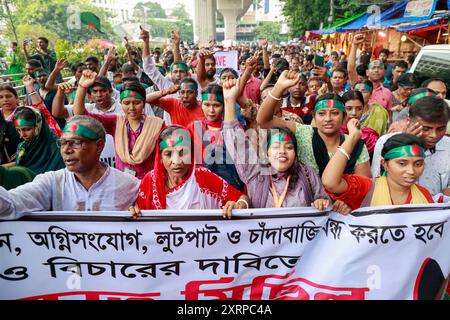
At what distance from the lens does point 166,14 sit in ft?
517

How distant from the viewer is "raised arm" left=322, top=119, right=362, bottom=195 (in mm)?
2328

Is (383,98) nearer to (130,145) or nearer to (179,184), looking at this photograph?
(130,145)

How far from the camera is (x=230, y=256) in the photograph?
94.7 inches

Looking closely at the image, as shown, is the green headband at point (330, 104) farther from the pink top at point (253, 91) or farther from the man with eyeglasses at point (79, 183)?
the pink top at point (253, 91)

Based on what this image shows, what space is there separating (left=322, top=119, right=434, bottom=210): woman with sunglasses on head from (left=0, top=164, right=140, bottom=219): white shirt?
132 cm

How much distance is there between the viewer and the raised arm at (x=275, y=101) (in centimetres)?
282

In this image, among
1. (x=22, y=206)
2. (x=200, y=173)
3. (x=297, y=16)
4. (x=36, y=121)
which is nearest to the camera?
(x=22, y=206)

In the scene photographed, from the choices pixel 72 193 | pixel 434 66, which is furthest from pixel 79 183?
pixel 434 66

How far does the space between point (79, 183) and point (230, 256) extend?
3.51 feet

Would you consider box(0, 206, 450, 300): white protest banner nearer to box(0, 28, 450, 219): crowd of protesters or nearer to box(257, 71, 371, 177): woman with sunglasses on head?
box(0, 28, 450, 219): crowd of protesters

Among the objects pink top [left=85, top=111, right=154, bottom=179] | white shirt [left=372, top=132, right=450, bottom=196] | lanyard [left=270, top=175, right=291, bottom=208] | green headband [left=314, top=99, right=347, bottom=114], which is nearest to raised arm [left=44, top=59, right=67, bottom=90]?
pink top [left=85, top=111, right=154, bottom=179]

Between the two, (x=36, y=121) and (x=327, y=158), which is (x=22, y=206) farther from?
(x=327, y=158)
